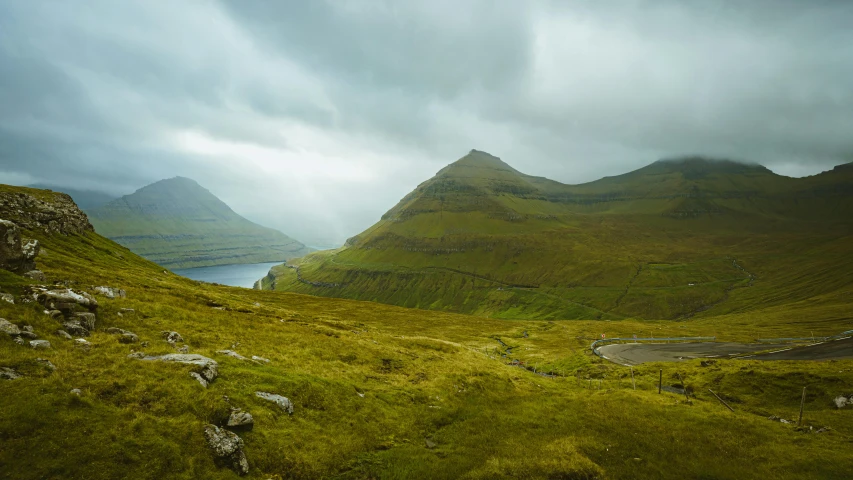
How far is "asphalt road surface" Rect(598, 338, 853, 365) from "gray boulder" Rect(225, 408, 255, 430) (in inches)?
2796

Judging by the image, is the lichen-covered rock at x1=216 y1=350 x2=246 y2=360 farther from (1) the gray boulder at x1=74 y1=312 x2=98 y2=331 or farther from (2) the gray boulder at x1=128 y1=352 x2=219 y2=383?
(1) the gray boulder at x1=74 y1=312 x2=98 y2=331

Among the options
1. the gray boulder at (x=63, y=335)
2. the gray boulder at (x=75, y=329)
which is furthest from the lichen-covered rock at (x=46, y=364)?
the gray boulder at (x=75, y=329)

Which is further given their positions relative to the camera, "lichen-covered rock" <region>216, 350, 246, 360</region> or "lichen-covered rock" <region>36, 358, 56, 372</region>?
"lichen-covered rock" <region>216, 350, 246, 360</region>

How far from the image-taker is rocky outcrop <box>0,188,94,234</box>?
2726 inches

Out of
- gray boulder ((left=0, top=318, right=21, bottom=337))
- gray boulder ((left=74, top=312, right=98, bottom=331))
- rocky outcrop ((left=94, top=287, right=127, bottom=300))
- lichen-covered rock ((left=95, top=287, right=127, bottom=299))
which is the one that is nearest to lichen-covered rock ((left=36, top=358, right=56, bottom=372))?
gray boulder ((left=0, top=318, right=21, bottom=337))

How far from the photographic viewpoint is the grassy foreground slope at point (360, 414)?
14.8 metres

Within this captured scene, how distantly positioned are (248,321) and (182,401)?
24780 millimetres

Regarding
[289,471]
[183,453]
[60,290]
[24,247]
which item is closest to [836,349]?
[289,471]

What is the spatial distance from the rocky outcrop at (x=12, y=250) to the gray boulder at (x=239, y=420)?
25153mm

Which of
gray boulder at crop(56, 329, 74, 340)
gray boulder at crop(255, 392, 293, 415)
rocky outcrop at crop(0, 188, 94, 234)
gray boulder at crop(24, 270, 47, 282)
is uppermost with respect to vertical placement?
rocky outcrop at crop(0, 188, 94, 234)

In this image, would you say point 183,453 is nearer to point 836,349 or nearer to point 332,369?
point 332,369

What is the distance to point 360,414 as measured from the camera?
25.0m

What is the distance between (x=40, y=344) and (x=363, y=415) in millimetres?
19370

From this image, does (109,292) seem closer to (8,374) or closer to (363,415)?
(8,374)
